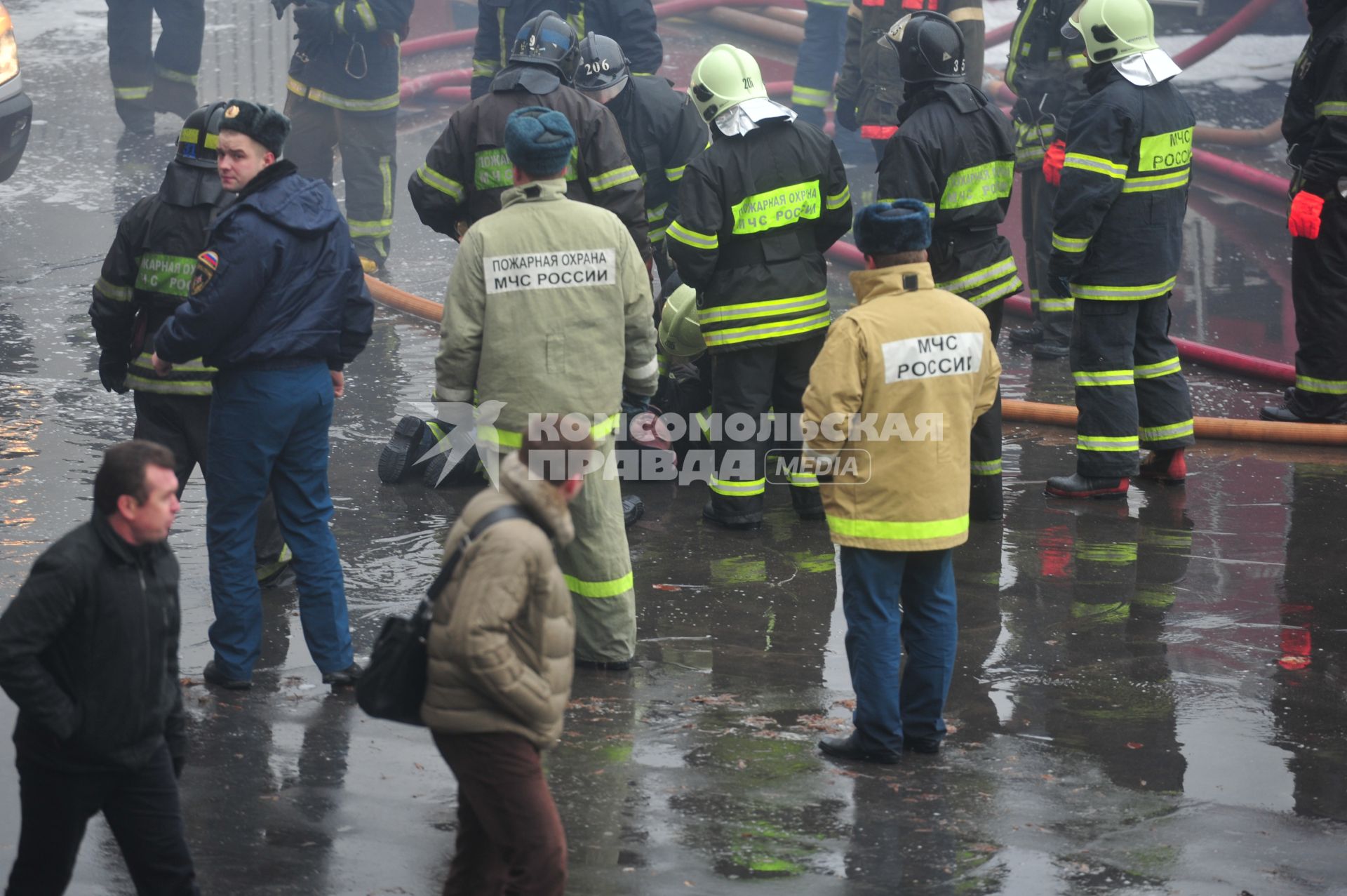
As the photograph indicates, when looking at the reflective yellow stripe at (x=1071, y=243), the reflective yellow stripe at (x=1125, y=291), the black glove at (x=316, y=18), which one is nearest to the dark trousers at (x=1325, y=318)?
the reflective yellow stripe at (x=1125, y=291)

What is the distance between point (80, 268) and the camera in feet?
32.4

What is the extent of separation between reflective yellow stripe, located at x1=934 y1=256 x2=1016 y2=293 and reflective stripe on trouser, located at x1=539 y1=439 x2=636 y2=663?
2141mm

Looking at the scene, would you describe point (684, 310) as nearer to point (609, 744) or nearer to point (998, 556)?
point (998, 556)

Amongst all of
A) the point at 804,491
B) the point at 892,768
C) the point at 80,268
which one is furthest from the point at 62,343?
the point at 892,768

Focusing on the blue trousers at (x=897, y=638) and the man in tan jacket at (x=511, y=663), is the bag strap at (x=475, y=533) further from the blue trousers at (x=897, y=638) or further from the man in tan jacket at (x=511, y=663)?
the blue trousers at (x=897, y=638)

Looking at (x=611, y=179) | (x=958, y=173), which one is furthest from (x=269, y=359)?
(x=958, y=173)

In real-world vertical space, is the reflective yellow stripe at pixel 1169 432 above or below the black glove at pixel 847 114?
below

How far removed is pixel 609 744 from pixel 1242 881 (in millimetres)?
1780

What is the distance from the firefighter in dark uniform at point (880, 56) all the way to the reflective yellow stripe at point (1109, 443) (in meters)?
4.37

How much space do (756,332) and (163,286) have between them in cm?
236

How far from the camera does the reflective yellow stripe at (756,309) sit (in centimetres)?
652

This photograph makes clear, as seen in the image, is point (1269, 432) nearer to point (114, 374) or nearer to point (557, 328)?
point (557, 328)

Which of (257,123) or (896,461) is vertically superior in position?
(257,123)

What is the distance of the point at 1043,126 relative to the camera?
369 inches
